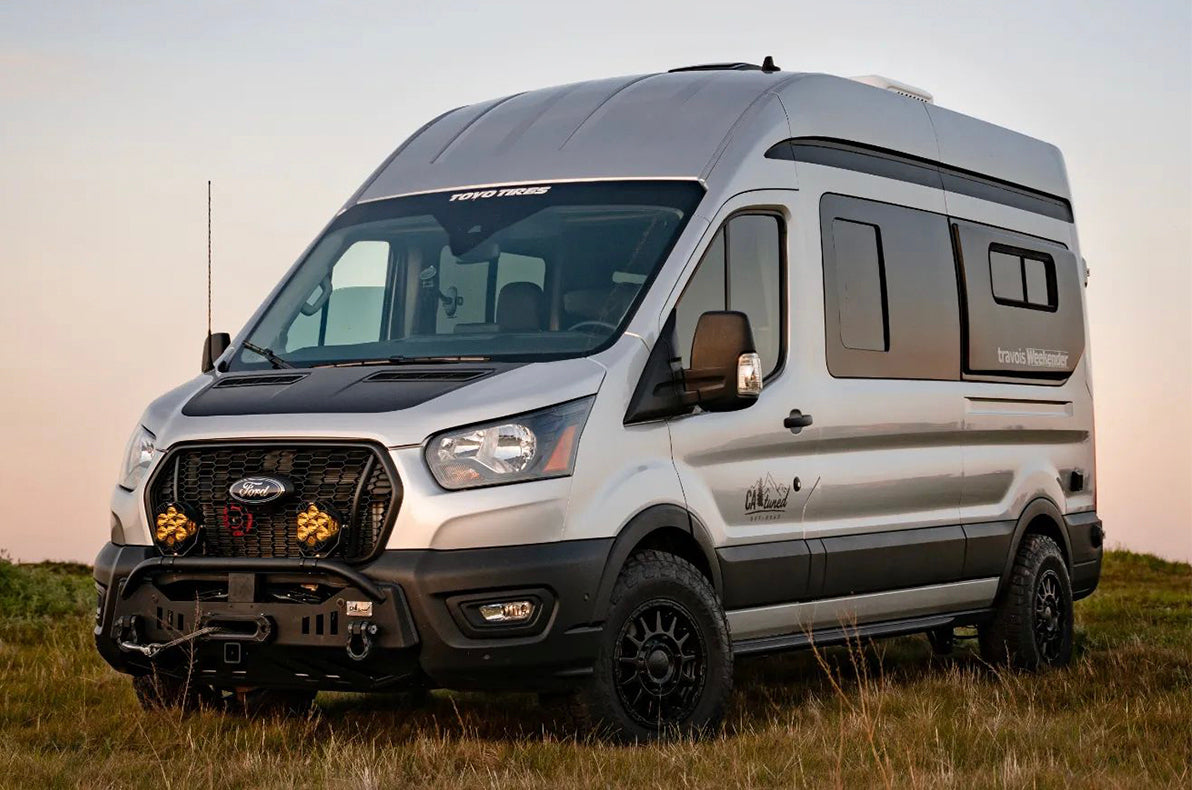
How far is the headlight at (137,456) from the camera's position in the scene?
8320 mm

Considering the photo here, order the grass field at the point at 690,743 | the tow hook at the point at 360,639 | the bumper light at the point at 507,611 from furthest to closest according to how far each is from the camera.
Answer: the bumper light at the point at 507,611, the tow hook at the point at 360,639, the grass field at the point at 690,743

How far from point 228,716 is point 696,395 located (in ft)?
9.35

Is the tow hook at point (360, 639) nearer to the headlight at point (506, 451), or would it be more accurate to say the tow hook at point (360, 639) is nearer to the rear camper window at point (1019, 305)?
the headlight at point (506, 451)

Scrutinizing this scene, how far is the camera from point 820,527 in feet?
30.9

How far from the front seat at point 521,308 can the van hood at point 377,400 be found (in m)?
0.40

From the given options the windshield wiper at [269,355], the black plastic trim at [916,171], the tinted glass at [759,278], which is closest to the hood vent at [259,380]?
the windshield wiper at [269,355]

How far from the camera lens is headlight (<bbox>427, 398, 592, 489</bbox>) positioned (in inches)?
295

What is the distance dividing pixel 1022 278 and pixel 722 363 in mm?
4735

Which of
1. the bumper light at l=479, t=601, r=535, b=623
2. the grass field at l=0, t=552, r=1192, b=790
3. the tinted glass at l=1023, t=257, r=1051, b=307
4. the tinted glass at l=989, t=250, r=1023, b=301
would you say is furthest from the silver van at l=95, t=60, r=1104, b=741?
the tinted glass at l=1023, t=257, r=1051, b=307

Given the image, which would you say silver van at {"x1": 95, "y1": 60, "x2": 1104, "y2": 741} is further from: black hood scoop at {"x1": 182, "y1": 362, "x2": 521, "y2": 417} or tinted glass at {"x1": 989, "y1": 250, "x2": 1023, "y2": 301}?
tinted glass at {"x1": 989, "y1": 250, "x2": 1023, "y2": 301}

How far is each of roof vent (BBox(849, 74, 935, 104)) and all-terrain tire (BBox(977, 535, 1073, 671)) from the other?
9.64 ft

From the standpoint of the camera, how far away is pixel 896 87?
11.4 meters

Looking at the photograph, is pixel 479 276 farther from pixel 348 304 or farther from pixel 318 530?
pixel 318 530

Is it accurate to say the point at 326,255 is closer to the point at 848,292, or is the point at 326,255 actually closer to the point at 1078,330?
the point at 848,292
